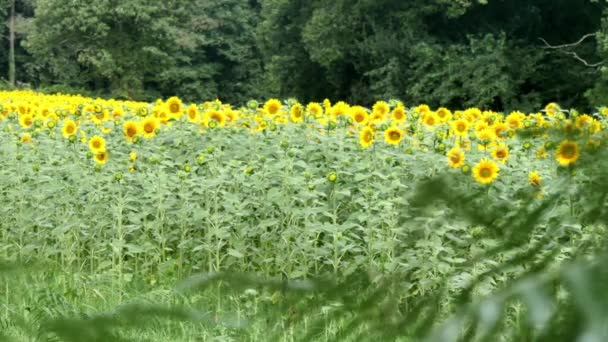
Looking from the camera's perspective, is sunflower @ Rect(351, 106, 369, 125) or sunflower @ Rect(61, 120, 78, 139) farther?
sunflower @ Rect(351, 106, 369, 125)

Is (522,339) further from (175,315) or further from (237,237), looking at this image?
(237,237)

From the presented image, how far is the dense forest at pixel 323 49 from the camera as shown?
22.6 m

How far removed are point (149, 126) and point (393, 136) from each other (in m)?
1.23

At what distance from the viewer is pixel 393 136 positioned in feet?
13.8

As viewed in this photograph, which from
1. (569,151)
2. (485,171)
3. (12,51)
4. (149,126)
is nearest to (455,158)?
(485,171)

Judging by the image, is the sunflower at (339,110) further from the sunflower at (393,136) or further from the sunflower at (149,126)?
the sunflower at (149,126)

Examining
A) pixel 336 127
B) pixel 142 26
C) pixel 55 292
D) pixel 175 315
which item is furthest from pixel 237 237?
pixel 142 26

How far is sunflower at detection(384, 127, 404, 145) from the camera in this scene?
4.16 meters

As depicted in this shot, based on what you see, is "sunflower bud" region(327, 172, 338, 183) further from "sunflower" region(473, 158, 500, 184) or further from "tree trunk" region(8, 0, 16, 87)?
"tree trunk" region(8, 0, 16, 87)

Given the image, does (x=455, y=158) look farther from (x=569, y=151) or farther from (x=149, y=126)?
(x=149, y=126)

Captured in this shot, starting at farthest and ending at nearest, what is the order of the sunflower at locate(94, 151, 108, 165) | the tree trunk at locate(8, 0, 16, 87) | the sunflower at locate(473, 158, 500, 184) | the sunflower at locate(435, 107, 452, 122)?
the tree trunk at locate(8, 0, 16, 87) < the sunflower at locate(435, 107, 452, 122) < the sunflower at locate(94, 151, 108, 165) < the sunflower at locate(473, 158, 500, 184)

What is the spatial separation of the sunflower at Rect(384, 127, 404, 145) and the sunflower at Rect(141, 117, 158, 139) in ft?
3.80

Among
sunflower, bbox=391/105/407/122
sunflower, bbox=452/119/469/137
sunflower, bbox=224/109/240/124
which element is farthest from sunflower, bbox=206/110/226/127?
sunflower, bbox=452/119/469/137

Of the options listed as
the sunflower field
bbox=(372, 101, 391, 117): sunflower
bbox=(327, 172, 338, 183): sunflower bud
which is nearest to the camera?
the sunflower field
